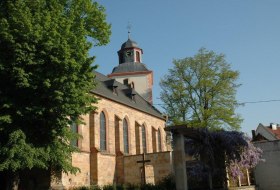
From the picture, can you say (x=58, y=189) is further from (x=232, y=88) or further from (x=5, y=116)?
(x=232, y=88)

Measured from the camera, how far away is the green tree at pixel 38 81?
14.6 metres

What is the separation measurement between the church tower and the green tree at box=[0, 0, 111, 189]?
24103 mm

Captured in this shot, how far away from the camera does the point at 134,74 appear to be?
41.1 m

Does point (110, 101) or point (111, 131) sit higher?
point (110, 101)

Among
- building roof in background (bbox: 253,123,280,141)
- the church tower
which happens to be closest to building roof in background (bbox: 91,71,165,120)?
the church tower

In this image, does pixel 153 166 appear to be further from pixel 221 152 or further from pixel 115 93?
pixel 221 152

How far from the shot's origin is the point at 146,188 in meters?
17.5

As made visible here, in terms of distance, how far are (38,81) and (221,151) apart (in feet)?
32.6

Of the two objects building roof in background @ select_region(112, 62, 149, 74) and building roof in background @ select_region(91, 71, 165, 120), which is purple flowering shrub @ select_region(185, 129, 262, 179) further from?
building roof in background @ select_region(112, 62, 149, 74)

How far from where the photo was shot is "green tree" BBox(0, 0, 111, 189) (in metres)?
14.6

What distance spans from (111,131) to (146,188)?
10.8m

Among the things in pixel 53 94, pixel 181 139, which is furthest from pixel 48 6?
pixel 181 139

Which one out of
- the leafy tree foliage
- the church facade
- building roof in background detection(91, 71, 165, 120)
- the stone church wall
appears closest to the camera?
the leafy tree foliage

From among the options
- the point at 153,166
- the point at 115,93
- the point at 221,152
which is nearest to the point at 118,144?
the point at 153,166
